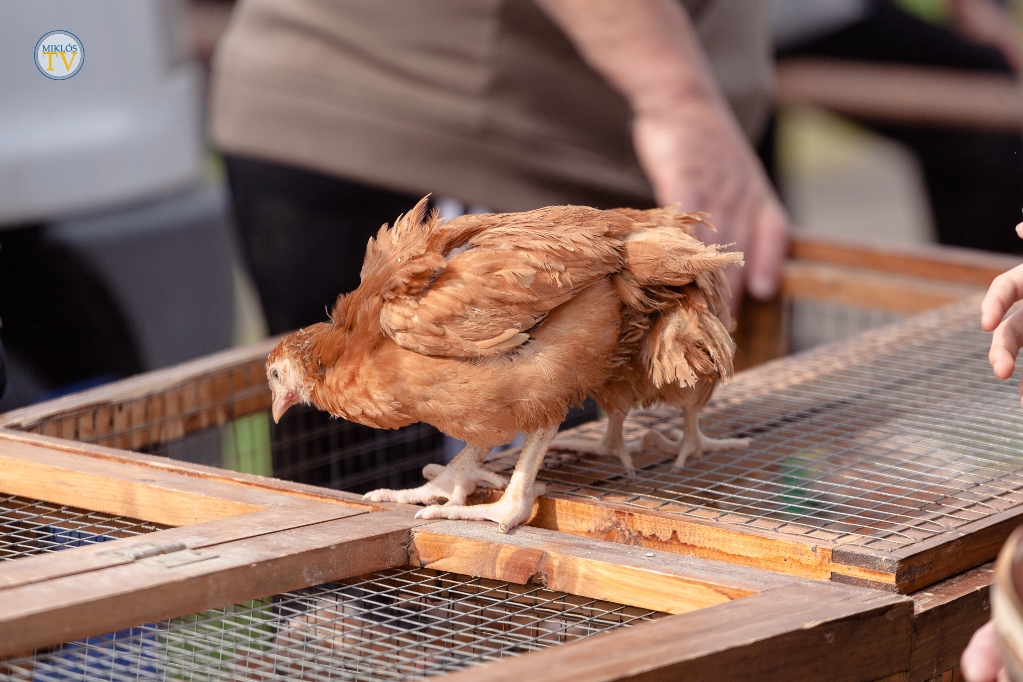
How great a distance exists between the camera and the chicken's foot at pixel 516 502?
4.70ft

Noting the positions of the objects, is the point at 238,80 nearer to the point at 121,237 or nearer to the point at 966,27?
A: the point at 121,237

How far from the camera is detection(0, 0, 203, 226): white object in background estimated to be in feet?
7.58


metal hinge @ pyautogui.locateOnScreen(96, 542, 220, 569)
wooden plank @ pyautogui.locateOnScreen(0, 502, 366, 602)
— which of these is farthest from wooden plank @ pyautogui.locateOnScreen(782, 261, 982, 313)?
metal hinge @ pyautogui.locateOnScreen(96, 542, 220, 569)

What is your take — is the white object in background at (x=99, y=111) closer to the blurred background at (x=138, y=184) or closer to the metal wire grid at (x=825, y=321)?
the blurred background at (x=138, y=184)

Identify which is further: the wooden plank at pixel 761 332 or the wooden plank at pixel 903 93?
the wooden plank at pixel 903 93

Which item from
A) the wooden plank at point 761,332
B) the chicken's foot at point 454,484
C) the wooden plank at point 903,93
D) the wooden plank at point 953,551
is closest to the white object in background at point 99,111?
the chicken's foot at point 454,484

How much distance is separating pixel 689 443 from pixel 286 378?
622 millimetres

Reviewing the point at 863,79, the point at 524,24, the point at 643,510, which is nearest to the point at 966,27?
the point at 863,79

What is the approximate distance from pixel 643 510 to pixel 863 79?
305 cm

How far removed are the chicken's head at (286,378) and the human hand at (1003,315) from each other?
88 centimetres

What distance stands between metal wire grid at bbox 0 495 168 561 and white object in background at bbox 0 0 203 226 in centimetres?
103

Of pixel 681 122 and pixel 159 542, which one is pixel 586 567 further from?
pixel 681 122

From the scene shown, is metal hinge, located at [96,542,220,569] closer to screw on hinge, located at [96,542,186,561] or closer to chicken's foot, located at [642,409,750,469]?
screw on hinge, located at [96,542,186,561]

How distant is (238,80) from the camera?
2.74 metres
